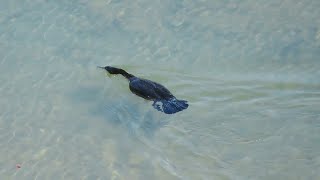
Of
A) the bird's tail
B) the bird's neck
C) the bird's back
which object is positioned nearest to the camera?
the bird's tail

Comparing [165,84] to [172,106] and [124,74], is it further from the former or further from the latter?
[172,106]

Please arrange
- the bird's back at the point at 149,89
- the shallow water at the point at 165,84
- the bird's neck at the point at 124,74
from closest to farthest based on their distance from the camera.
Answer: the shallow water at the point at 165,84 → the bird's back at the point at 149,89 → the bird's neck at the point at 124,74

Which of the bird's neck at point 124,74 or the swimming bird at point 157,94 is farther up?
the swimming bird at point 157,94

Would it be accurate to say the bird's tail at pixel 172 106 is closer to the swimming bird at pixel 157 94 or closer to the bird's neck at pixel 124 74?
the swimming bird at pixel 157 94

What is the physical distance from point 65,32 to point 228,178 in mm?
3281

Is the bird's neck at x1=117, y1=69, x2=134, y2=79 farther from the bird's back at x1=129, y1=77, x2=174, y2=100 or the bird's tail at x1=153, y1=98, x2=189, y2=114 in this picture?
the bird's tail at x1=153, y1=98, x2=189, y2=114

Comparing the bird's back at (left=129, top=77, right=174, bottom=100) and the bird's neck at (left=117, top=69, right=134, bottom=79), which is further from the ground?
the bird's back at (left=129, top=77, right=174, bottom=100)

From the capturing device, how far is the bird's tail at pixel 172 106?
5.28 metres

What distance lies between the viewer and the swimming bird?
5328mm

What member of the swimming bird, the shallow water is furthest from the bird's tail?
the shallow water

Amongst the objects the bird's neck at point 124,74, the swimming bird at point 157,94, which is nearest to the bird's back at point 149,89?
the swimming bird at point 157,94

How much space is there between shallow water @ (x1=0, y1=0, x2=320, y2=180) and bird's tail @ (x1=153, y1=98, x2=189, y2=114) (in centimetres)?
12

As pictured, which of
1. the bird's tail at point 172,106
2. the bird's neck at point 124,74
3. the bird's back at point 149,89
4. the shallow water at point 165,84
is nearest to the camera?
the shallow water at point 165,84

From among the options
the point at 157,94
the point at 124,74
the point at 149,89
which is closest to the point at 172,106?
the point at 157,94
